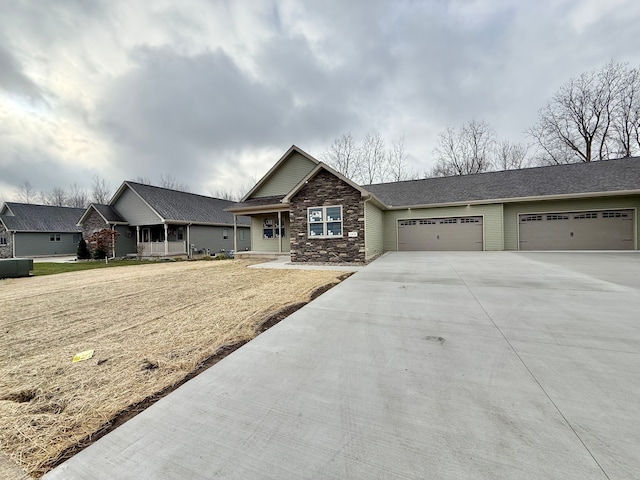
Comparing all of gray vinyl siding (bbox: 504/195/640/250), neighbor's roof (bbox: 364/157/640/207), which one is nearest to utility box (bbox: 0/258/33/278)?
neighbor's roof (bbox: 364/157/640/207)

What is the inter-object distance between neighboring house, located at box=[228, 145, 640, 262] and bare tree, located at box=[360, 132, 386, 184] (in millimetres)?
9272

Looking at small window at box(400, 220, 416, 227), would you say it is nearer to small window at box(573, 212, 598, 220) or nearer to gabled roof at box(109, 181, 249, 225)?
small window at box(573, 212, 598, 220)

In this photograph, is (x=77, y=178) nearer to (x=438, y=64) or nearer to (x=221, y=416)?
(x=438, y=64)

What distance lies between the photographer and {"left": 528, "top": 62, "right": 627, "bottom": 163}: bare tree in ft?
69.2

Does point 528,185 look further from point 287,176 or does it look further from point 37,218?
point 37,218

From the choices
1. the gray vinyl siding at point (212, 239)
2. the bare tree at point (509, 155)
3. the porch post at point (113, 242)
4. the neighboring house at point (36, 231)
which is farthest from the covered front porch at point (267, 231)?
the bare tree at point (509, 155)

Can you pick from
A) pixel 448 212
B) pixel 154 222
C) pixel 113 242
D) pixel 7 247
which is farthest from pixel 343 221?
pixel 7 247

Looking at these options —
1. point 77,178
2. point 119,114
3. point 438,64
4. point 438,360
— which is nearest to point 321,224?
point 438,360

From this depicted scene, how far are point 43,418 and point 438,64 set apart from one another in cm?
1787

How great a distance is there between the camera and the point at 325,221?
449 inches

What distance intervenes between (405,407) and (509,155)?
1225 inches

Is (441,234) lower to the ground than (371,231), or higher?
lower

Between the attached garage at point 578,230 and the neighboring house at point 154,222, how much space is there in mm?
17690

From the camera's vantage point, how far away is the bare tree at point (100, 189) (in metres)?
40.1
